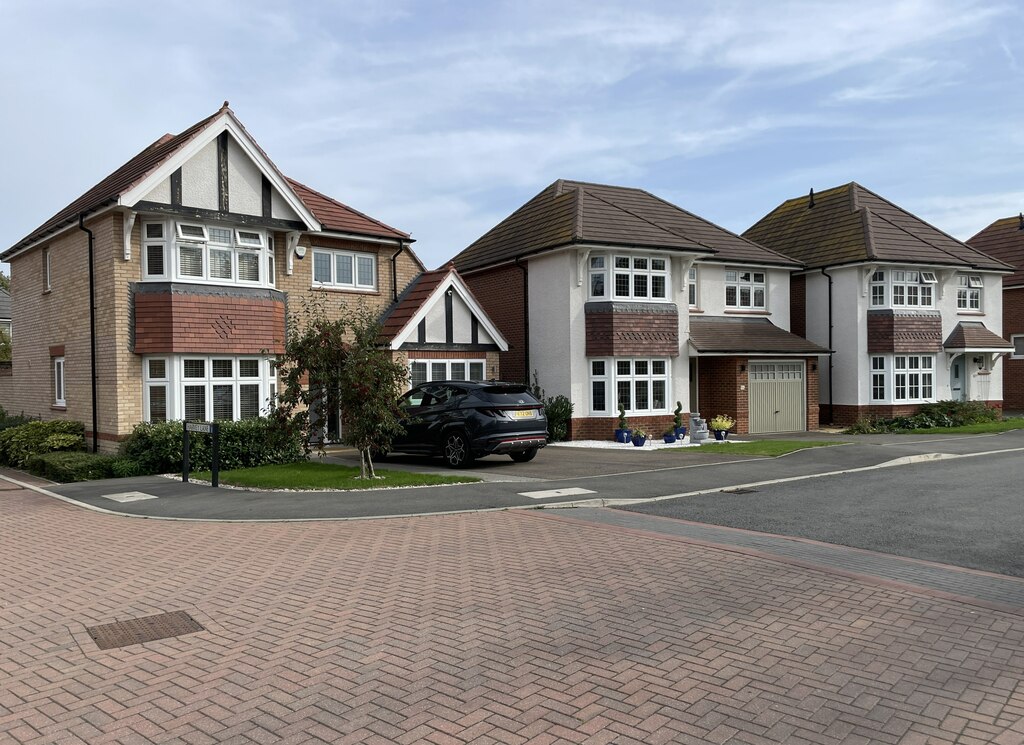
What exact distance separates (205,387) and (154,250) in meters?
3.19

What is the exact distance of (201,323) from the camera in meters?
17.8

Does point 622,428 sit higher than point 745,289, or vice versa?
point 745,289

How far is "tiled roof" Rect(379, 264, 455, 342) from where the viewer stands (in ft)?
69.0

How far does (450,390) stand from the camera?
1708 centimetres

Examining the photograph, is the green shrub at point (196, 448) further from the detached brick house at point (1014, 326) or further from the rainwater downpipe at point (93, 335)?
the detached brick house at point (1014, 326)

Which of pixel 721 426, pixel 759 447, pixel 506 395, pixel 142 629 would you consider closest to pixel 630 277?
pixel 721 426

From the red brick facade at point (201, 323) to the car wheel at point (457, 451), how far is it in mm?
4793

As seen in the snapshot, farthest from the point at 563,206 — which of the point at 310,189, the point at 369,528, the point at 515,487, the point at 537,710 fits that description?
the point at 537,710

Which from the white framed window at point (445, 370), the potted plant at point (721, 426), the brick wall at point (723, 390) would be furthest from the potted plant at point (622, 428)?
the brick wall at point (723, 390)

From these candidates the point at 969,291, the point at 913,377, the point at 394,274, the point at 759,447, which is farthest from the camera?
the point at 969,291

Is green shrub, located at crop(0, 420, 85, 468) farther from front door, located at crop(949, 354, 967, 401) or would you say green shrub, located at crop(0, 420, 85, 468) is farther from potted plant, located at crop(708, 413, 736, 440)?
front door, located at crop(949, 354, 967, 401)

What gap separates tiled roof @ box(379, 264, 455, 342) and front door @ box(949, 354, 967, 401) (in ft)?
69.8

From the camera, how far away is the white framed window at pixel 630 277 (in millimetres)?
23375

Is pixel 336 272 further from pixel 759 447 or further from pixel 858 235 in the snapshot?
pixel 858 235
